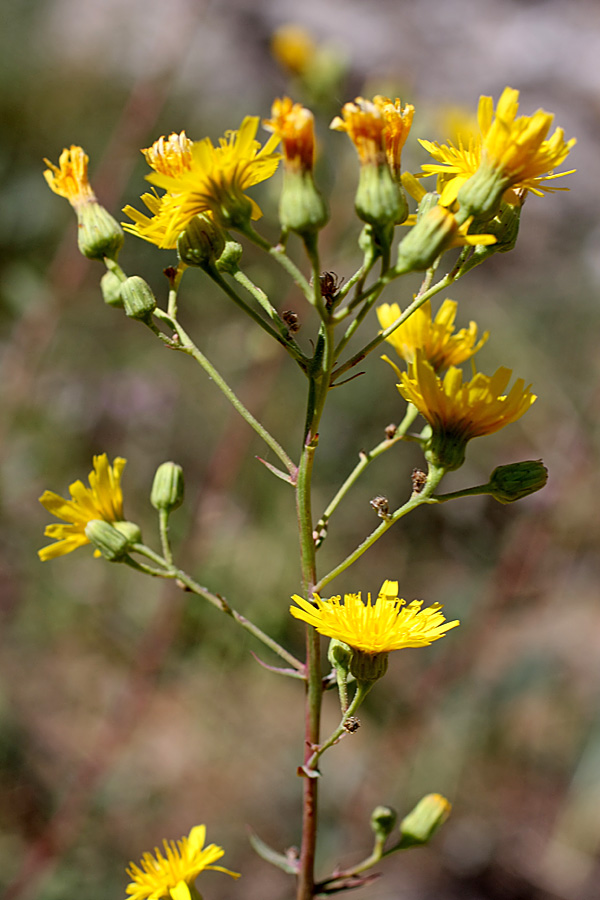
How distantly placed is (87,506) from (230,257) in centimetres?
72

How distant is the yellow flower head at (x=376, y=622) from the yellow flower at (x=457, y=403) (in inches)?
13.3

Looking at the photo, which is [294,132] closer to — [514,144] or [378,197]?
[378,197]

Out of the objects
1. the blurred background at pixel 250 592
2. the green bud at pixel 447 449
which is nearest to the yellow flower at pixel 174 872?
the green bud at pixel 447 449

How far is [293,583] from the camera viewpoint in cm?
563

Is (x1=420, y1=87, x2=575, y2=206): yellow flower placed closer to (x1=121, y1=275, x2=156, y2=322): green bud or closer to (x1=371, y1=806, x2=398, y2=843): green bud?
(x1=121, y1=275, x2=156, y2=322): green bud

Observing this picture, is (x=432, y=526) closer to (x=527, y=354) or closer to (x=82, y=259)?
(x=527, y=354)

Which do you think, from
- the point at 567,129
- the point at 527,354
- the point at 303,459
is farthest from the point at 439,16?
the point at 303,459

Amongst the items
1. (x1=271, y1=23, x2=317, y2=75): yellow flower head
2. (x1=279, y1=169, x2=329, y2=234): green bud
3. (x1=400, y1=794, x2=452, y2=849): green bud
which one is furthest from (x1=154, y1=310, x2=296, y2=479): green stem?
(x1=271, y1=23, x2=317, y2=75): yellow flower head

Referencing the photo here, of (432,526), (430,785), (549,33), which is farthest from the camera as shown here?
(549,33)

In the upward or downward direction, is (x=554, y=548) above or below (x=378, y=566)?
above

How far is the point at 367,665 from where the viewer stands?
1406mm

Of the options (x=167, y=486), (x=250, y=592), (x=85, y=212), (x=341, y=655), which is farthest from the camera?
(x=250, y=592)

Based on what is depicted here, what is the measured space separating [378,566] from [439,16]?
36.4 ft

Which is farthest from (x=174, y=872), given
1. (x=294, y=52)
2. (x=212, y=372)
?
(x=294, y=52)
